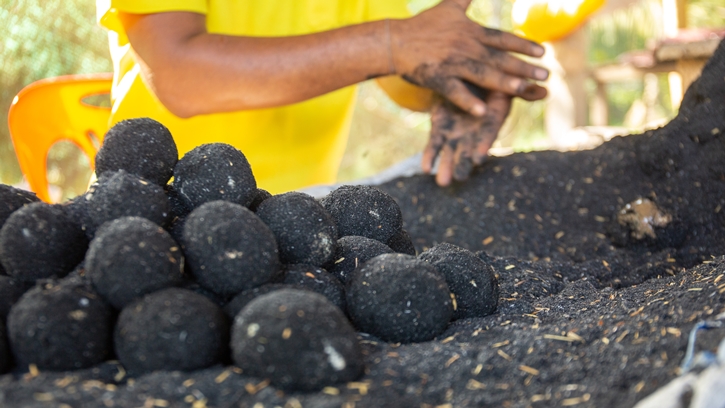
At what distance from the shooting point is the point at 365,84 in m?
5.19

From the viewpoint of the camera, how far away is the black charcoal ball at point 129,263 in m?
0.78

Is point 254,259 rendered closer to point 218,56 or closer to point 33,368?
point 33,368

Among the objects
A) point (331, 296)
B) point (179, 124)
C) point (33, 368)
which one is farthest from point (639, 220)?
point (179, 124)

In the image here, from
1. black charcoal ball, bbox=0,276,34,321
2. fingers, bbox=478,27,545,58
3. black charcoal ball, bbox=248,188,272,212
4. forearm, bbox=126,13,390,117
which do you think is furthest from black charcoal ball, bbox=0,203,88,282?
fingers, bbox=478,27,545,58

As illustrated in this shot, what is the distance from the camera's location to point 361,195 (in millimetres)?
1177

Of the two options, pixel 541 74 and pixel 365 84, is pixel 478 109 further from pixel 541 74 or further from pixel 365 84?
pixel 365 84

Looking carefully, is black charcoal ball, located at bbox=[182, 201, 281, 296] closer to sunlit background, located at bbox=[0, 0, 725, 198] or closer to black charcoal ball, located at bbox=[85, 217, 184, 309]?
black charcoal ball, located at bbox=[85, 217, 184, 309]

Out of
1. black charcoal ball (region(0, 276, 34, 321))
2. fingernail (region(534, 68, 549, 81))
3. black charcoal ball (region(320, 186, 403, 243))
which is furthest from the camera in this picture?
fingernail (region(534, 68, 549, 81))

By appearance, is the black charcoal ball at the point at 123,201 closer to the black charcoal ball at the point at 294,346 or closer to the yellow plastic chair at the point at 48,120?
the black charcoal ball at the point at 294,346

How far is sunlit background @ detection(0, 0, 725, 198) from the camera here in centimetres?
250

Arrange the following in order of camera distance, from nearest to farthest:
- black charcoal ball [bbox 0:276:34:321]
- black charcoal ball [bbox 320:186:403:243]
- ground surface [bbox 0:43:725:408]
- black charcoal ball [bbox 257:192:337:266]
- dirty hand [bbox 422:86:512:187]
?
ground surface [bbox 0:43:725:408]
black charcoal ball [bbox 0:276:34:321]
black charcoal ball [bbox 257:192:337:266]
black charcoal ball [bbox 320:186:403:243]
dirty hand [bbox 422:86:512:187]

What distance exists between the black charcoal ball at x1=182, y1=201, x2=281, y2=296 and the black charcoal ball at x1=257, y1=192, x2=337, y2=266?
84 mm

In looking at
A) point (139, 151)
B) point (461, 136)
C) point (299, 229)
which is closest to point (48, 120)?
point (139, 151)

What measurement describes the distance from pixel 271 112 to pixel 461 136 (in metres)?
0.75
